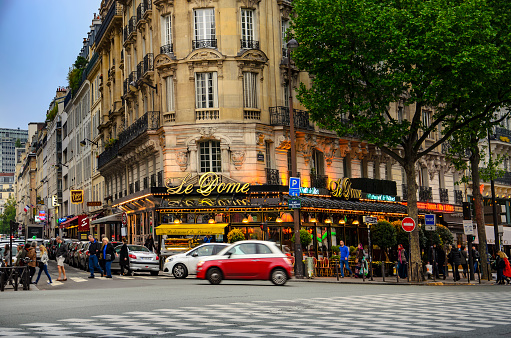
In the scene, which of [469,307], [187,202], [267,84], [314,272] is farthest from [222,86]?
[469,307]

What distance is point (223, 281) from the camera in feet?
88.8

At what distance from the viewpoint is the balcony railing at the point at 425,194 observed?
53.0m

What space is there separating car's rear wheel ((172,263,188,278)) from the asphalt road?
8910mm

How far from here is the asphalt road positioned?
11.4m

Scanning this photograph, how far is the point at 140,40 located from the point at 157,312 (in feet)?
112

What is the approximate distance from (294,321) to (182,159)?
26526 millimetres

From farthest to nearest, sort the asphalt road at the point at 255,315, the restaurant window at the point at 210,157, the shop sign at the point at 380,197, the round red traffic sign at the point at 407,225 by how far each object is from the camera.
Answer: the shop sign at the point at 380,197
the restaurant window at the point at 210,157
the round red traffic sign at the point at 407,225
the asphalt road at the point at 255,315

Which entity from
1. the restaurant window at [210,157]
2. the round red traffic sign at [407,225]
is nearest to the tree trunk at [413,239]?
the round red traffic sign at [407,225]

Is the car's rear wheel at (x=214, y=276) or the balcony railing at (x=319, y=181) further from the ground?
the balcony railing at (x=319, y=181)

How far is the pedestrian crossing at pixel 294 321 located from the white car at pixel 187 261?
37.3 feet

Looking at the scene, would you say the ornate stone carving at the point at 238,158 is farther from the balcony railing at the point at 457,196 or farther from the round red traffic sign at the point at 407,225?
the balcony railing at the point at 457,196

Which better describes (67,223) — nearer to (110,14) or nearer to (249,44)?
(110,14)

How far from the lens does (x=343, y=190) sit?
140 feet

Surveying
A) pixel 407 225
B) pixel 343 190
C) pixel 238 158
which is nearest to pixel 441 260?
pixel 407 225
